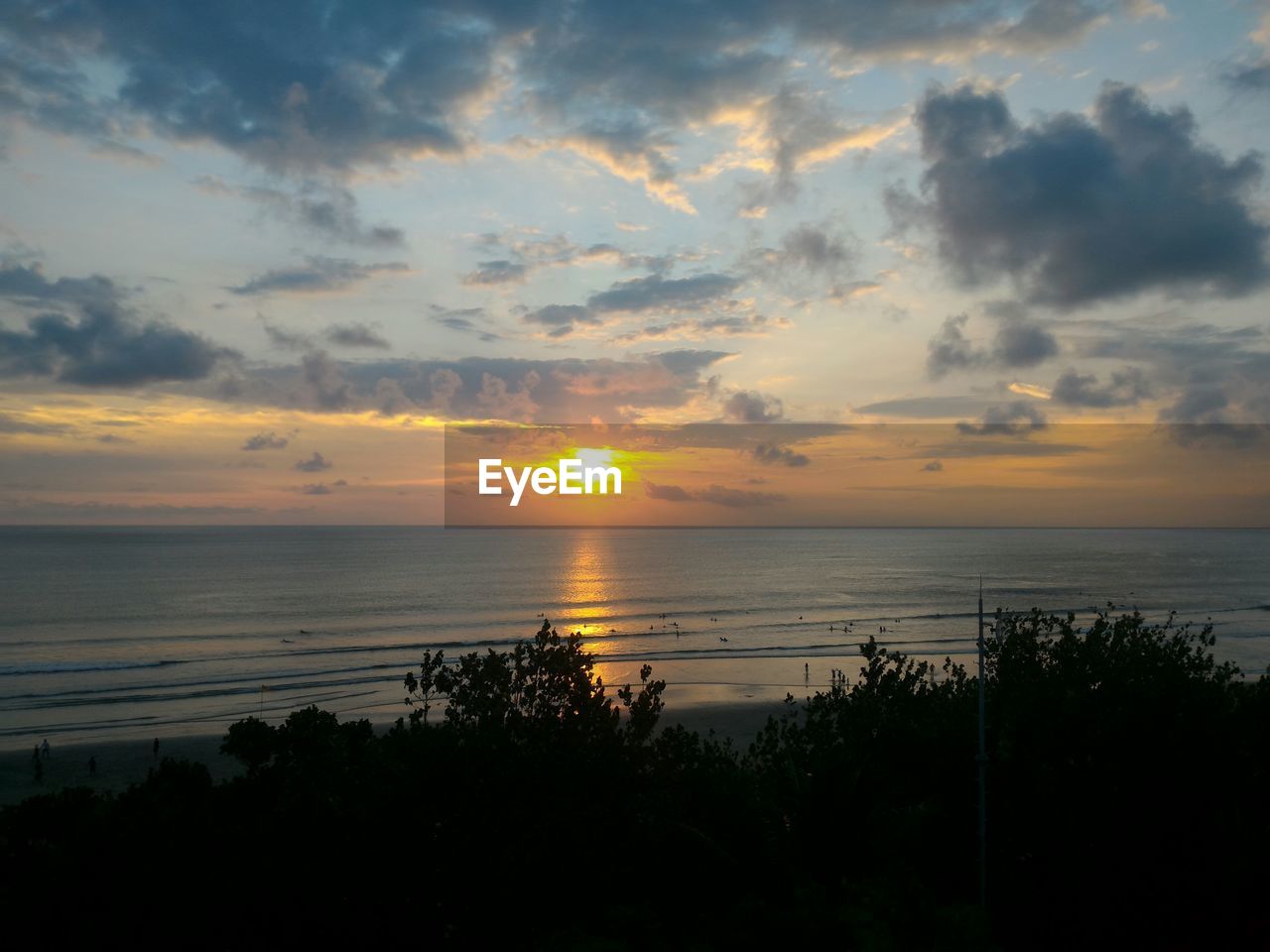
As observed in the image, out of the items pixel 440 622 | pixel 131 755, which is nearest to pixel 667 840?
pixel 131 755

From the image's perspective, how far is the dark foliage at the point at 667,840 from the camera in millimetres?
12781

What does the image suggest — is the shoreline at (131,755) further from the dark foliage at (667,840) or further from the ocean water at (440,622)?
the dark foliage at (667,840)

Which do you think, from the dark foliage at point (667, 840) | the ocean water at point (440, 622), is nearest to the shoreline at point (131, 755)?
the ocean water at point (440, 622)

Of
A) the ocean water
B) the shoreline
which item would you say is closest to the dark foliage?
the shoreline

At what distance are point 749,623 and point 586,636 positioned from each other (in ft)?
55.5

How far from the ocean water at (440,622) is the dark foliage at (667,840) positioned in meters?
35.0

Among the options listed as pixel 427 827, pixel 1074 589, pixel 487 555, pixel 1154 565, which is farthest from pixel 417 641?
pixel 1154 565

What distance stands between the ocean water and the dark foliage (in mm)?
34954

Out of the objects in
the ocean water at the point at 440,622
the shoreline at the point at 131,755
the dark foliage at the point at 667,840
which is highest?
the dark foliage at the point at 667,840

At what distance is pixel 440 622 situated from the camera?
8612 centimetres

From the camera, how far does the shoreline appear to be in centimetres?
3559

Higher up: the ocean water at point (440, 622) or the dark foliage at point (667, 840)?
the dark foliage at point (667, 840)

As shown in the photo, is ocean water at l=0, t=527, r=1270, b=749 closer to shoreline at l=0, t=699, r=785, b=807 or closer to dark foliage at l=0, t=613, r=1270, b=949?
shoreline at l=0, t=699, r=785, b=807

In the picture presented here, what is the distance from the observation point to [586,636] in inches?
3127
